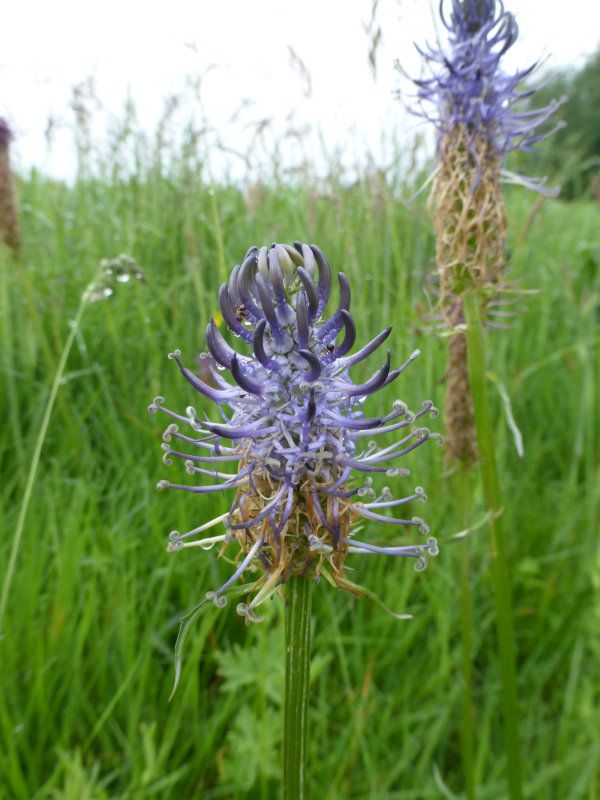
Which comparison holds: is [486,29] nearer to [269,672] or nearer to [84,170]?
[269,672]

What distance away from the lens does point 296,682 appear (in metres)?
1.11

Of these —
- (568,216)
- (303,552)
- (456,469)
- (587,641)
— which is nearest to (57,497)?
(456,469)

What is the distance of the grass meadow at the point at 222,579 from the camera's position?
6.66 ft

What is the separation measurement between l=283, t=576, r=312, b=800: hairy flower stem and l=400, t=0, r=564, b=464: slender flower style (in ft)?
3.43

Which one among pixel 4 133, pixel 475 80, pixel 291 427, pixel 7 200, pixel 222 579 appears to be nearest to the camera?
pixel 291 427

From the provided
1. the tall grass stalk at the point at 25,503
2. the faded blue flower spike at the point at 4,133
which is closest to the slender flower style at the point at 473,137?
the tall grass stalk at the point at 25,503

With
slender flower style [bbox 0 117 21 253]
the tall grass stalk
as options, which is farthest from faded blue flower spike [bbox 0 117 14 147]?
the tall grass stalk

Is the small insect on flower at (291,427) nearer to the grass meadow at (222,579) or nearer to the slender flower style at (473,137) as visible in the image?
the grass meadow at (222,579)

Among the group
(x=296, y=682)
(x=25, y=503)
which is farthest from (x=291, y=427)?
(x=25, y=503)

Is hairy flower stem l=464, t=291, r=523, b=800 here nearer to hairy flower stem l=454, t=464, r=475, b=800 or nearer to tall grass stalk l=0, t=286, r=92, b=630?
hairy flower stem l=454, t=464, r=475, b=800

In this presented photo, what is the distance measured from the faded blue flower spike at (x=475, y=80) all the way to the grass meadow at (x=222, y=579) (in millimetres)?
541

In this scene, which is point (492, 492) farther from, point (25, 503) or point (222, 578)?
point (25, 503)

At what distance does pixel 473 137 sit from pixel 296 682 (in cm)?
144

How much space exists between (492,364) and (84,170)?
2.95m
